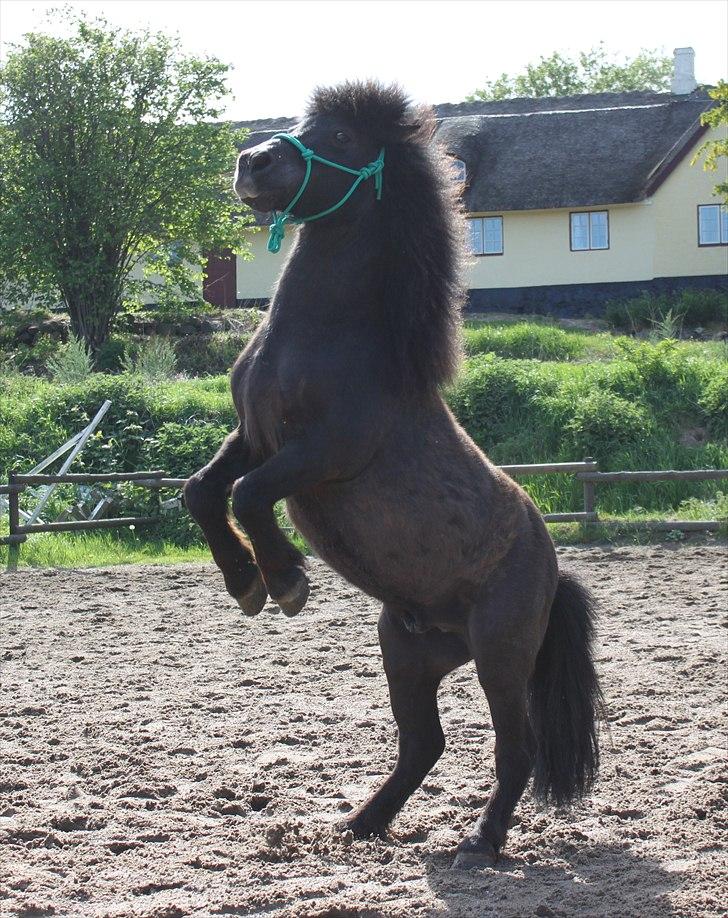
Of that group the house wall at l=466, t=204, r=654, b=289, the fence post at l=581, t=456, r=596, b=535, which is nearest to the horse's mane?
the fence post at l=581, t=456, r=596, b=535

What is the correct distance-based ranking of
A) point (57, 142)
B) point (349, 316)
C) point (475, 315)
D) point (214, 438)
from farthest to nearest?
1. point (475, 315)
2. point (57, 142)
3. point (214, 438)
4. point (349, 316)

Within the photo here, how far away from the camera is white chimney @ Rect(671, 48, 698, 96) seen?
36.9 metres

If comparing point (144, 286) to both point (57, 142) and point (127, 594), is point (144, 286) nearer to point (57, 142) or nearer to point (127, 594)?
point (57, 142)

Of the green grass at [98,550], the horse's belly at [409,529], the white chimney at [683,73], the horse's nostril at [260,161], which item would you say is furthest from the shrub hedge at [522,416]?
the white chimney at [683,73]

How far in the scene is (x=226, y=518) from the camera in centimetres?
416

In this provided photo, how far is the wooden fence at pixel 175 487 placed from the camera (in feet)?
43.9

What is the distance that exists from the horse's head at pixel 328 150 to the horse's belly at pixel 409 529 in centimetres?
98

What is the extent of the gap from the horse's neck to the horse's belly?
57 centimetres

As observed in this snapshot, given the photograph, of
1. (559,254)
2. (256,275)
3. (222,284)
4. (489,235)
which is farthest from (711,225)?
(222,284)

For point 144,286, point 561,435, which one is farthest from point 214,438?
point 144,286

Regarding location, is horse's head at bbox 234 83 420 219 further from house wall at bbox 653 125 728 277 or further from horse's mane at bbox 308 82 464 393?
house wall at bbox 653 125 728 277

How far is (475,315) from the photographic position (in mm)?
29938

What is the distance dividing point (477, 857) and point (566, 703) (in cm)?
82

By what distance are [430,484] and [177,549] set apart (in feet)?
33.0
